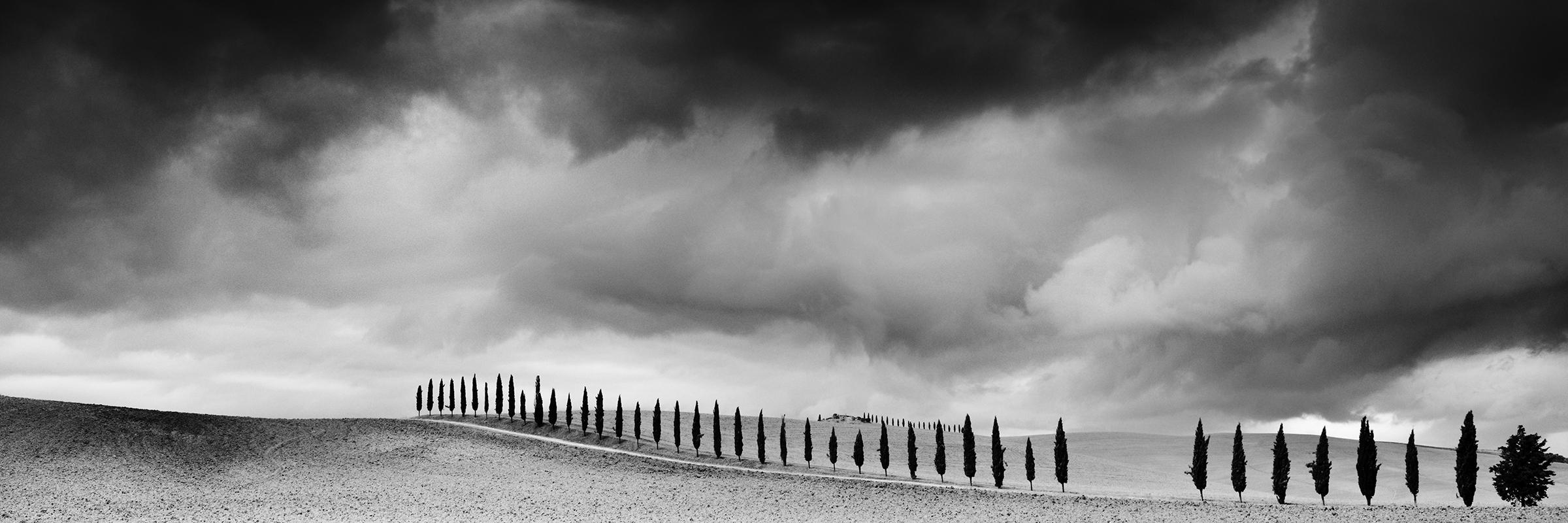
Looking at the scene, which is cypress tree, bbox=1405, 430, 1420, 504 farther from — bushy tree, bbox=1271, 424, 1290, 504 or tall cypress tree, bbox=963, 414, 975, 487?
tall cypress tree, bbox=963, 414, 975, 487

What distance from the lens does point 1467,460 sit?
268 feet

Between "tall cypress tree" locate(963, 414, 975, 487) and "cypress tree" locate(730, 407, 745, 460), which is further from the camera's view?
"cypress tree" locate(730, 407, 745, 460)

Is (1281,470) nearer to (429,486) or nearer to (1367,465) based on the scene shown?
(1367,465)

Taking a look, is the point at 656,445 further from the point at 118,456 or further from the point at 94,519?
the point at 94,519

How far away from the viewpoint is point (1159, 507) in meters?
73.4

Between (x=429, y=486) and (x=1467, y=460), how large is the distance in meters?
78.6

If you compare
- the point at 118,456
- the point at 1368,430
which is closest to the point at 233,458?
the point at 118,456

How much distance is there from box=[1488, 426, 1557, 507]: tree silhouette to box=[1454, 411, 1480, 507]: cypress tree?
177 inches

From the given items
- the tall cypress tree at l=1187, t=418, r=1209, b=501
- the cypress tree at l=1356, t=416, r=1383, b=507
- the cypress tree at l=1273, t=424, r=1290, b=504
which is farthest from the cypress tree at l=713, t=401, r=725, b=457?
the cypress tree at l=1356, t=416, r=1383, b=507

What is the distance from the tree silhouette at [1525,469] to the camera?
8475 centimetres

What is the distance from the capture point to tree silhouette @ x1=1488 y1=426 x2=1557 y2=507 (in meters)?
84.8

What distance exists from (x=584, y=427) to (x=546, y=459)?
2669 cm

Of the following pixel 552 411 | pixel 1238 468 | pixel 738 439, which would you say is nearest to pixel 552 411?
pixel 552 411

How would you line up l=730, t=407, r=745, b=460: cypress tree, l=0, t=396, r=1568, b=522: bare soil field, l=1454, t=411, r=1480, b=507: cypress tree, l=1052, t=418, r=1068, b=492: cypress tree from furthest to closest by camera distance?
l=730, t=407, r=745, b=460: cypress tree → l=1052, t=418, r=1068, b=492: cypress tree → l=1454, t=411, r=1480, b=507: cypress tree → l=0, t=396, r=1568, b=522: bare soil field
